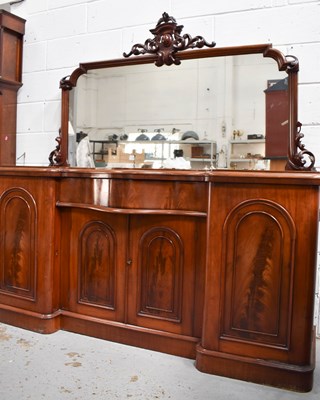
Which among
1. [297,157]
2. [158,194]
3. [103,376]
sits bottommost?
[103,376]

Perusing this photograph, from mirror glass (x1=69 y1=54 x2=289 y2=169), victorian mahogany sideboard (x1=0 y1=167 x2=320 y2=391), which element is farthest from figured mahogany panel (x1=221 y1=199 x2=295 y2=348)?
mirror glass (x1=69 y1=54 x2=289 y2=169)

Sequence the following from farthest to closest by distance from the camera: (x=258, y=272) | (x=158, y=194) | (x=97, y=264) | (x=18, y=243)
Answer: (x=18, y=243) < (x=97, y=264) < (x=158, y=194) < (x=258, y=272)

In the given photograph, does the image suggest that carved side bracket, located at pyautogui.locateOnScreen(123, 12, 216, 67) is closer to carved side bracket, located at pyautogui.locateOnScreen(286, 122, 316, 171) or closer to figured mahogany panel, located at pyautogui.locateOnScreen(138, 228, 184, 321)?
carved side bracket, located at pyautogui.locateOnScreen(286, 122, 316, 171)

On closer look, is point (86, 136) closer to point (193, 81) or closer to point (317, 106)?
point (193, 81)

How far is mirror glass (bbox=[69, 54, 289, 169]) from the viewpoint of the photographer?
86.2 inches

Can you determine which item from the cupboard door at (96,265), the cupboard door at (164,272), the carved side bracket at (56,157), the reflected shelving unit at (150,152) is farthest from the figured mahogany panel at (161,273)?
the carved side bracket at (56,157)

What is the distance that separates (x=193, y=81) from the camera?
2303 mm

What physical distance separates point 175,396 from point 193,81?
177 centimetres

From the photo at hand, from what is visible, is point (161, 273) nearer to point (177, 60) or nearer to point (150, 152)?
point (150, 152)

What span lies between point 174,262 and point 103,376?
66 cm

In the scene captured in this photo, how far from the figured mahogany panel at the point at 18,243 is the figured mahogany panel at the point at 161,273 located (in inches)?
28.0

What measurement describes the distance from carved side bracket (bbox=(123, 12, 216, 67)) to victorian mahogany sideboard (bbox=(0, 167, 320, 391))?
2.85 ft

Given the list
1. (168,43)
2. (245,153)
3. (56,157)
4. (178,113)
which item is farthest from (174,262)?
(168,43)

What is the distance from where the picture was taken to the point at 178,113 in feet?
7.61
